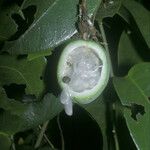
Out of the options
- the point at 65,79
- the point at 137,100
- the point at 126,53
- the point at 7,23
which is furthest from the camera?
the point at 126,53

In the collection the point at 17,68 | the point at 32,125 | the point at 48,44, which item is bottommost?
the point at 32,125

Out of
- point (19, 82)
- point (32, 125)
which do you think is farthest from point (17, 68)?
point (32, 125)

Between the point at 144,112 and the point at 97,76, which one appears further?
the point at 144,112

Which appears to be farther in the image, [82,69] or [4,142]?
[4,142]

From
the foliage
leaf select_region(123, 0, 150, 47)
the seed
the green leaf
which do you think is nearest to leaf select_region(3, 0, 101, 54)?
the foliage

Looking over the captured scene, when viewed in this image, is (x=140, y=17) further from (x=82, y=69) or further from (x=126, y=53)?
(x=82, y=69)

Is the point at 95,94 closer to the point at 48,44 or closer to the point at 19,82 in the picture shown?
the point at 48,44

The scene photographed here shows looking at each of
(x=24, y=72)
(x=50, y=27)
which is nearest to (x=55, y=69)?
(x=24, y=72)

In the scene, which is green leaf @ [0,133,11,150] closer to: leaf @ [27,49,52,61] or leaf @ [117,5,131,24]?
leaf @ [27,49,52,61]
